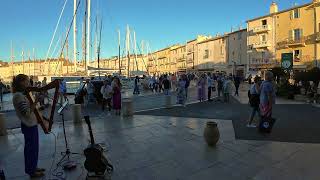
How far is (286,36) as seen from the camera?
55.5m

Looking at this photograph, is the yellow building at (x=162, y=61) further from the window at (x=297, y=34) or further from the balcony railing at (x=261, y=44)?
the window at (x=297, y=34)

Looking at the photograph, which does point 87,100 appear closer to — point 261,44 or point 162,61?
point 261,44

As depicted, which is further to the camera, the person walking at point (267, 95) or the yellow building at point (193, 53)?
the yellow building at point (193, 53)

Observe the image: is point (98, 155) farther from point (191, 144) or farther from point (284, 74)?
point (284, 74)

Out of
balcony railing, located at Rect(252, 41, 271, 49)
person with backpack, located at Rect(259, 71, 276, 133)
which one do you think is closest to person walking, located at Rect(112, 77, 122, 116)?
person with backpack, located at Rect(259, 71, 276, 133)

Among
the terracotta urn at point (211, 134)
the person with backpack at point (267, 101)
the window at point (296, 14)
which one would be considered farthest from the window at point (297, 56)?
the terracotta urn at point (211, 134)

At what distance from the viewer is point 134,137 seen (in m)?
9.80

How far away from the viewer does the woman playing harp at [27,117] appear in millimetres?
5879

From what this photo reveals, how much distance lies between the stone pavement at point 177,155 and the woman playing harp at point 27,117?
441 mm

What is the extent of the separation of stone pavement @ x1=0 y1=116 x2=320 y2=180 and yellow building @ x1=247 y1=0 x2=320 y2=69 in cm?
4461

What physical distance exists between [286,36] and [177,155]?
5262cm

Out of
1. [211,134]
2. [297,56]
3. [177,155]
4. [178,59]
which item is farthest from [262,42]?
[177,155]

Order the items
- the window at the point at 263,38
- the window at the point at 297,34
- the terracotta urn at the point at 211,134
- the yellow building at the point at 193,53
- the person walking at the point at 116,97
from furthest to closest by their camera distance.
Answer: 1. the yellow building at the point at 193,53
2. the window at the point at 263,38
3. the window at the point at 297,34
4. the person walking at the point at 116,97
5. the terracotta urn at the point at 211,134

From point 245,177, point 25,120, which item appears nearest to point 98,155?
point 25,120
